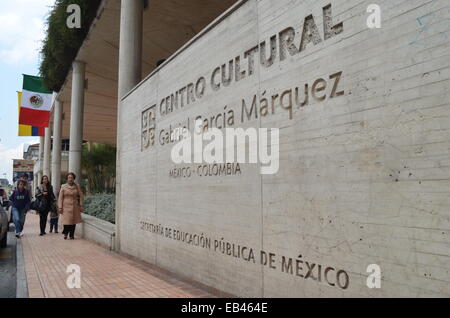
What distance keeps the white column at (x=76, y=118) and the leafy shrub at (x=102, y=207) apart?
3.74ft

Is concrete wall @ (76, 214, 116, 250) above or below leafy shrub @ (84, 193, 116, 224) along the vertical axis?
below

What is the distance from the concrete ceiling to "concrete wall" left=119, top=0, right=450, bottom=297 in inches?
214

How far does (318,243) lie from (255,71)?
193 centimetres

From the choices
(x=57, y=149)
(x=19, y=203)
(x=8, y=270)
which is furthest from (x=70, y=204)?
(x=57, y=149)

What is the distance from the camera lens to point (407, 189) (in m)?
2.50

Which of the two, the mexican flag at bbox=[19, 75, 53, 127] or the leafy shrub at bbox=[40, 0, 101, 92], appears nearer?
the leafy shrub at bbox=[40, 0, 101, 92]

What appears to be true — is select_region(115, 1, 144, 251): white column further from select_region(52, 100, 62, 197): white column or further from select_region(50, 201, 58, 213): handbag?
select_region(52, 100, 62, 197): white column

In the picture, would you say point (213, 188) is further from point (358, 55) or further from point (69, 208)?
point (69, 208)

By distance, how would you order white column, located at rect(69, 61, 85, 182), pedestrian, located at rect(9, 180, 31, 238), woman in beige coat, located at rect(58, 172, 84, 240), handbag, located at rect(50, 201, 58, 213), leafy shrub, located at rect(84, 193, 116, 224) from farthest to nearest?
white column, located at rect(69, 61, 85, 182) → leafy shrub, located at rect(84, 193, 116, 224) → handbag, located at rect(50, 201, 58, 213) → pedestrian, located at rect(9, 180, 31, 238) → woman in beige coat, located at rect(58, 172, 84, 240)

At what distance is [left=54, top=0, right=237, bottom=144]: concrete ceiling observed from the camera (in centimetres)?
1010

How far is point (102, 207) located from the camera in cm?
1354

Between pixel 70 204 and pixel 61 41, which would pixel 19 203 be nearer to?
pixel 70 204

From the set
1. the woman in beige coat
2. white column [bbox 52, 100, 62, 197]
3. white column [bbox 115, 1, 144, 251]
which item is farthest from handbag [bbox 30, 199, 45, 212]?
white column [bbox 52, 100, 62, 197]

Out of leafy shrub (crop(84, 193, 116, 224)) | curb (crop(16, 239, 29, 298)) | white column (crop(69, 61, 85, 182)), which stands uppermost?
white column (crop(69, 61, 85, 182))
